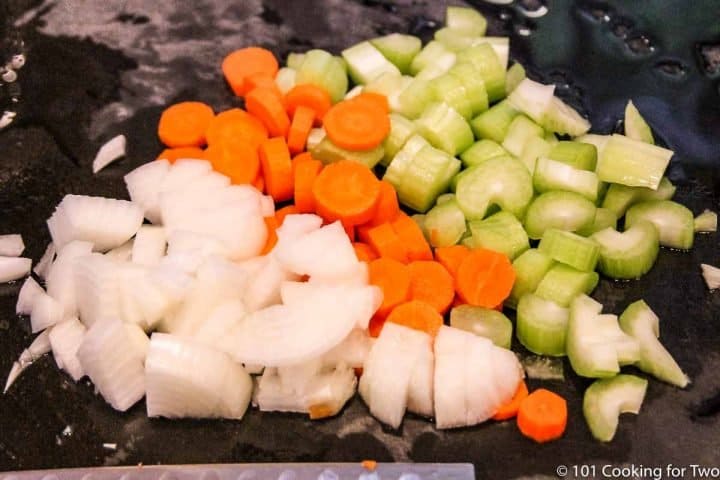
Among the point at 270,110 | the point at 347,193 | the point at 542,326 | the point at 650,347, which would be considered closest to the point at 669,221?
the point at 650,347

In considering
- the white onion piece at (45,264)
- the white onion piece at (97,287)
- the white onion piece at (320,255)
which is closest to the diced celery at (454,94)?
the white onion piece at (320,255)

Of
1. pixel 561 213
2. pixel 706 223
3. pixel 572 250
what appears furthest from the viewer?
pixel 706 223

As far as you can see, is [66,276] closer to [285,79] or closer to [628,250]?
[285,79]

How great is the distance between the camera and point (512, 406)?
220 cm

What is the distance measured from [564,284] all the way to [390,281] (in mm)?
518

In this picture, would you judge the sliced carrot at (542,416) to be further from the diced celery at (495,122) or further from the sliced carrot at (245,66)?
the sliced carrot at (245,66)

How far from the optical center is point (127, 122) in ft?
9.78

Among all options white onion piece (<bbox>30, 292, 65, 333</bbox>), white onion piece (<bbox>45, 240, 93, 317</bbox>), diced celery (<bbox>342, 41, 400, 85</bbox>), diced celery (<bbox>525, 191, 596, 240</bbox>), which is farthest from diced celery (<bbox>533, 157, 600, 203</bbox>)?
white onion piece (<bbox>30, 292, 65, 333</bbox>)

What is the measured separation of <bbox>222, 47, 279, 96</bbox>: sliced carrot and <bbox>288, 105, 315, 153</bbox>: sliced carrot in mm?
314

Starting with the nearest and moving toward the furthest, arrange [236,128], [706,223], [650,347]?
[650,347], [706,223], [236,128]

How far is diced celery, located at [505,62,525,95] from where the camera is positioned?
9.63ft

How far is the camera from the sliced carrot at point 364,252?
2502 mm

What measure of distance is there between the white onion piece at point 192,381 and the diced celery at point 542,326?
82 cm

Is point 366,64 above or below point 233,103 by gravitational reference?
above
